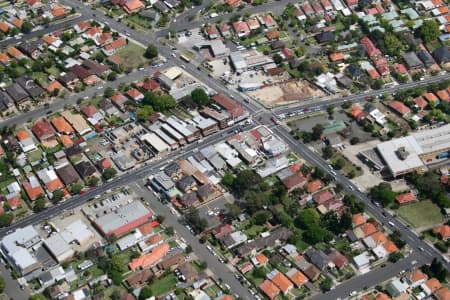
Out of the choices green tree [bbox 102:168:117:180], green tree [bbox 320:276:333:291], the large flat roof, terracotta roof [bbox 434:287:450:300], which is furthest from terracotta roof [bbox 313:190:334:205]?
green tree [bbox 102:168:117:180]

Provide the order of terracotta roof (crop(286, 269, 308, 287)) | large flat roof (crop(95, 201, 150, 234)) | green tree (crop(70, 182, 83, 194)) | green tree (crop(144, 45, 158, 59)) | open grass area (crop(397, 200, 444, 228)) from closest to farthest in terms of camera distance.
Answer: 1. terracotta roof (crop(286, 269, 308, 287))
2. large flat roof (crop(95, 201, 150, 234))
3. open grass area (crop(397, 200, 444, 228))
4. green tree (crop(70, 182, 83, 194))
5. green tree (crop(144, 45, 158, 59))

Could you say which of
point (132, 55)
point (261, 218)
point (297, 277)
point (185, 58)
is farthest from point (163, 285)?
point (132, 55)

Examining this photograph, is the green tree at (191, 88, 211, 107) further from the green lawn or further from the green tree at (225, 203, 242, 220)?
the green lawn

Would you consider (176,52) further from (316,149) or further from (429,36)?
(429,36)

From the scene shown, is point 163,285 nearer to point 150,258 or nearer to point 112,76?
point 150,258

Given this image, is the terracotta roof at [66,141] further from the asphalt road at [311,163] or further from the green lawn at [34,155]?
the asphalt road at [311,163]

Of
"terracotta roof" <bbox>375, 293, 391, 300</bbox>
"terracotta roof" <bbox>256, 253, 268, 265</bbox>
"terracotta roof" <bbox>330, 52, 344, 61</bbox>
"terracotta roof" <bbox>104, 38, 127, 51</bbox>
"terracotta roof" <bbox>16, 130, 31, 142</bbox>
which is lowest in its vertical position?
"terracotta roof" <bbox>16, 130, 31, 142</bbox>

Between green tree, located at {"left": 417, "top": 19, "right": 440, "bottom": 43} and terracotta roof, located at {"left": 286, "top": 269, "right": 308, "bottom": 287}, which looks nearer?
terracotta roof, located at {"left": 286, "top": 269, "right": 308, "bottom": 287}

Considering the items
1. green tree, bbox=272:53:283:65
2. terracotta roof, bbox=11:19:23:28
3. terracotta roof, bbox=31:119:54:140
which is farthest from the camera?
terracotta roof, bbox=11:19:23:28
